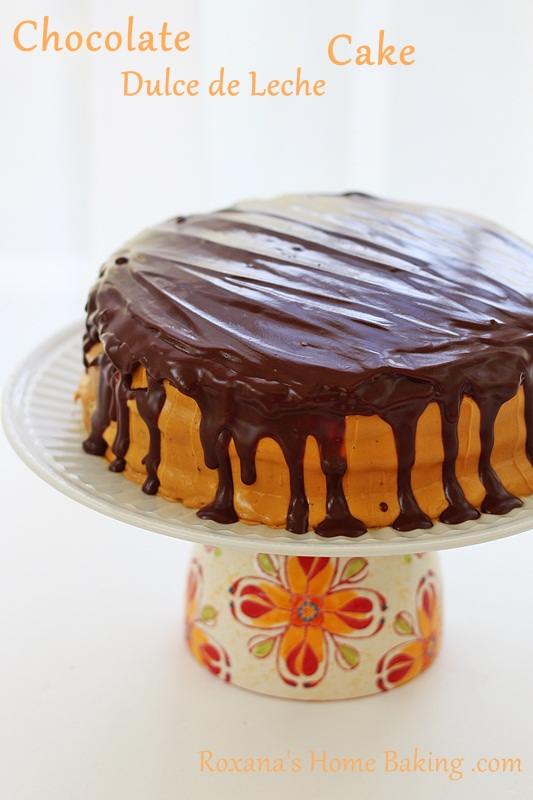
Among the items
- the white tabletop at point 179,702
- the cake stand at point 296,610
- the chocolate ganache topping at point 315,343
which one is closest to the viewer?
the chocolate ganache topping at point 315,343

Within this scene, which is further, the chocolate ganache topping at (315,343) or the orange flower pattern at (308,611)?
the orange flower pattern at (308,611)

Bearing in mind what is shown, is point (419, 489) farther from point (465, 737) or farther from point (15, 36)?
point (15, 36)

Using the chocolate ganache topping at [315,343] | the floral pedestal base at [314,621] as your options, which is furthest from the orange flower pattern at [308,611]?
the chocolate ganache topping at [315,343]

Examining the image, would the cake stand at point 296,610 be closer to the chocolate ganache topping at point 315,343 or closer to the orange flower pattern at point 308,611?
the orange flower pattern at point 308,611

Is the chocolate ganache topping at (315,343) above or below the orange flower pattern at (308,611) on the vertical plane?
above

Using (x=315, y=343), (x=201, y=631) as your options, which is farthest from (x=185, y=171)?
(x=315, y=343)

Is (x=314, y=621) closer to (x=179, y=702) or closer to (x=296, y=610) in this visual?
(x=296, y=610)
